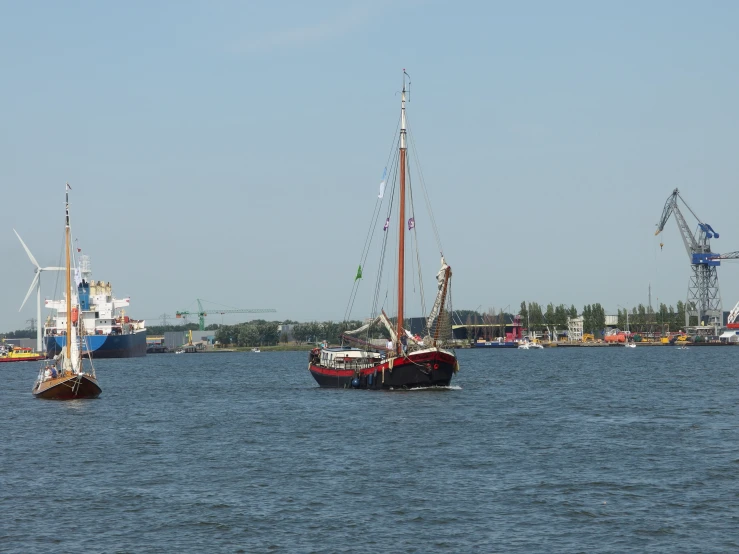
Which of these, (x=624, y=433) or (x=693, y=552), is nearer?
(x=693, y=552)

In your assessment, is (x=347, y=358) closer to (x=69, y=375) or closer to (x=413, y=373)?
(x=413, y=373)

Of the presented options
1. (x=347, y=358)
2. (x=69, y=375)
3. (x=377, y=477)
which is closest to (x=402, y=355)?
(x=347, y=358)

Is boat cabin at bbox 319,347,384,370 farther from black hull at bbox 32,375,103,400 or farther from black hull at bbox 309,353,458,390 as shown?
black hull at bbox 32,375,103,400

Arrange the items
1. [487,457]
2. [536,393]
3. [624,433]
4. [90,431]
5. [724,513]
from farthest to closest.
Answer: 1. [536,393]
2. [90,431]
3. [624,433]
4. [487,457]
5. [724,513]

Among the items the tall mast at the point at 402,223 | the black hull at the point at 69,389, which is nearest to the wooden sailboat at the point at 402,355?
the tall mast at the point at 402,223

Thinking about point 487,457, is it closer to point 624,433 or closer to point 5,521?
point 624,433

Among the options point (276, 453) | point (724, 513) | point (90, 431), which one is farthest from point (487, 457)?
point (90, 431)

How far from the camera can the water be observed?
97.7ft

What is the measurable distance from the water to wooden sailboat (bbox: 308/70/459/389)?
3020 mm

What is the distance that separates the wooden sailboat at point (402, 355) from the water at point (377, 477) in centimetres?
302

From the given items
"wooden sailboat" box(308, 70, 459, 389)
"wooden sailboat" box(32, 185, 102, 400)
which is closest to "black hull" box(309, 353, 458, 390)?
"wooden sailboat" box(308, 70, 459, 389)

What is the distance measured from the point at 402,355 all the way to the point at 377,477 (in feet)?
118

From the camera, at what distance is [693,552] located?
27.5 m

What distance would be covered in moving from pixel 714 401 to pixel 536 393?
16.9m
